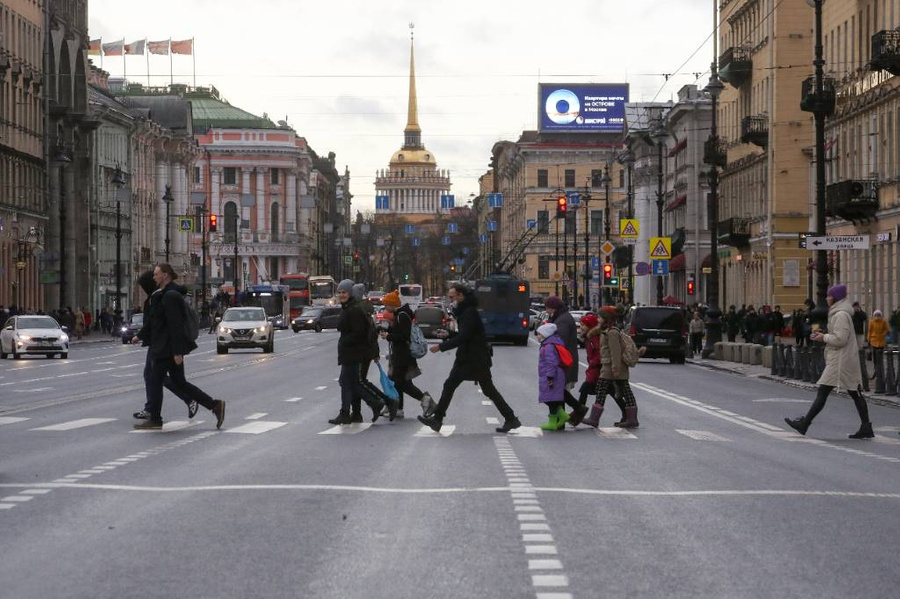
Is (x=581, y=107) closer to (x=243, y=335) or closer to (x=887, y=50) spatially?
(x=243, y=335)

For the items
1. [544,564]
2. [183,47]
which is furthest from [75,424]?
[183,47]

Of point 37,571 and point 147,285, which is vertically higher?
point 147,285

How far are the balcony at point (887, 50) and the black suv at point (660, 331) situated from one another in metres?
8.83

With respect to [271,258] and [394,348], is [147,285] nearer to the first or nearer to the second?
[394,348]

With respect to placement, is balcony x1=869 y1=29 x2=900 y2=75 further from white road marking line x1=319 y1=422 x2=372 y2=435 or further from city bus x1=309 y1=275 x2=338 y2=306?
city bus x1=309 y1=275 x2=338 y2=306

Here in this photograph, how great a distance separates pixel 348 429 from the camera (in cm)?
2180

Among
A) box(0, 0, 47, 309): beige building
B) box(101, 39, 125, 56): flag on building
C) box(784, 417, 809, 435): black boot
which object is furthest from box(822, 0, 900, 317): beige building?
box(101, 39, 125, 56): flag on building

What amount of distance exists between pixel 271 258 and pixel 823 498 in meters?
171

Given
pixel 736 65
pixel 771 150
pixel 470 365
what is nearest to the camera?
pixel 470 365

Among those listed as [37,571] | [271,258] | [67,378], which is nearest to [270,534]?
[37,571]

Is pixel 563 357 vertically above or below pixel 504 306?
below

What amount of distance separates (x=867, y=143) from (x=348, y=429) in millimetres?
38817

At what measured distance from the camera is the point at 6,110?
8425 centimetres

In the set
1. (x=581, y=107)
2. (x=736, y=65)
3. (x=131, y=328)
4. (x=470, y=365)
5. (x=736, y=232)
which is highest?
(x=581, y=107)
